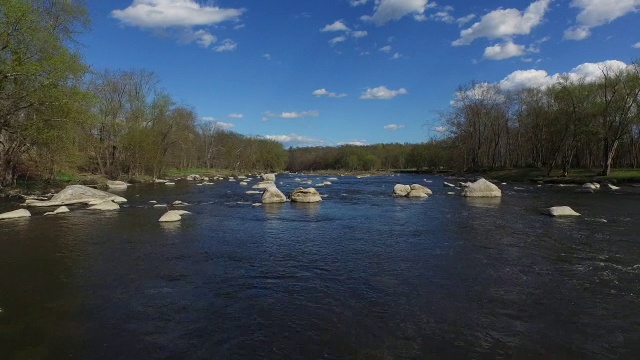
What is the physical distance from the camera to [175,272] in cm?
1276

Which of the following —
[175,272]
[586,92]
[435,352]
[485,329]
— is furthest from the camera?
[586,92]

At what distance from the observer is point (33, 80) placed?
30500 mm

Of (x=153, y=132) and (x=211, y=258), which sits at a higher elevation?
(x=153, y=132)

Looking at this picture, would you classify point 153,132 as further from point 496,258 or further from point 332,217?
point 496,258

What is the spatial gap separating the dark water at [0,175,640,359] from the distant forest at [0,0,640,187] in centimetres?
1437

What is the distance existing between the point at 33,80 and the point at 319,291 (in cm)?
3074

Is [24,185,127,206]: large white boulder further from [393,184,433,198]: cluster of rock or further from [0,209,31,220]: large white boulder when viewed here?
[393,184,433,198]: cluster of rock

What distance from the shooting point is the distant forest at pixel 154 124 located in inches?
1193

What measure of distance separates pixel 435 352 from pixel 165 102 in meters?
71.7

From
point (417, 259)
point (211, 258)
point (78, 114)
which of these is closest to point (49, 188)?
point (78, 114)

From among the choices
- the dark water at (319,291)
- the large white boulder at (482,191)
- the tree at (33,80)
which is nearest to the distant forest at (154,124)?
the tree at (33,80)

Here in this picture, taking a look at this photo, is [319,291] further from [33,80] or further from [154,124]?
[154,124]

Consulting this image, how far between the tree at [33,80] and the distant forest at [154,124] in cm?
8

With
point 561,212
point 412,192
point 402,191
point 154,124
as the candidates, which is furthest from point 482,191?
point 154,124
